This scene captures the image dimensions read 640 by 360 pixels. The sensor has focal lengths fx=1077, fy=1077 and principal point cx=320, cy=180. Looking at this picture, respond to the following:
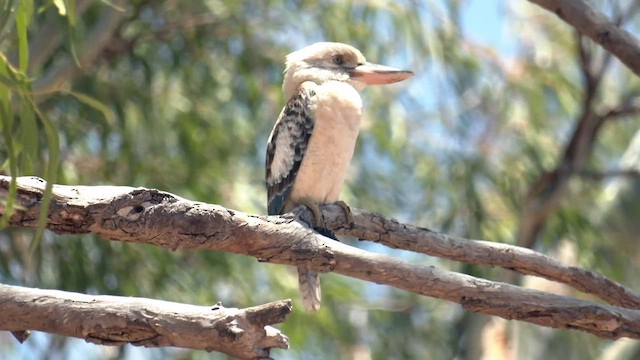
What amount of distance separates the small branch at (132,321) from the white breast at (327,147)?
121 cm

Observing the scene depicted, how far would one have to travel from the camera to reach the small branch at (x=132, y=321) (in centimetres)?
209

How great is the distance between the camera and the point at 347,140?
3330mm

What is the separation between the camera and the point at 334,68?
3.49 meters

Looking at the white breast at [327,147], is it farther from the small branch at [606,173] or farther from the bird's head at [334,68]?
the small branch at [606,173]

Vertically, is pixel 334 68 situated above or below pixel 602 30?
below

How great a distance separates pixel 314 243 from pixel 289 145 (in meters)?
1.09

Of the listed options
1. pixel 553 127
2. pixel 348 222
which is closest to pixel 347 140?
pixel 348 222

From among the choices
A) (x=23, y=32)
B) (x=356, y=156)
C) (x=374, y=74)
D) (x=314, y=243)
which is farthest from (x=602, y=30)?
(x=356, y=156)

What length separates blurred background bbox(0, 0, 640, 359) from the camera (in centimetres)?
484

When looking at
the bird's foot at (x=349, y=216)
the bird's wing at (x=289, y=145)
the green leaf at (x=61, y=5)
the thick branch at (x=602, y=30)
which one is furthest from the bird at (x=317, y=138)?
the green leaf at (x=61, y=5)

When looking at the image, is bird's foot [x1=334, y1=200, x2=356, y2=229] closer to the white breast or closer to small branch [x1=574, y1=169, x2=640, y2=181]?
the white breast

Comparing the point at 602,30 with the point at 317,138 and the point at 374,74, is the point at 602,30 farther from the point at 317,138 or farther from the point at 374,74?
the point at 317,138

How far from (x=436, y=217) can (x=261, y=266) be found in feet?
3.05

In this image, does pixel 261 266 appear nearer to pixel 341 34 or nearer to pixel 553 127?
pixel 341 34
